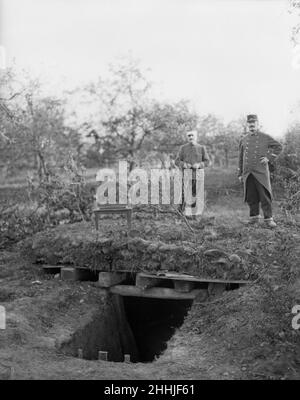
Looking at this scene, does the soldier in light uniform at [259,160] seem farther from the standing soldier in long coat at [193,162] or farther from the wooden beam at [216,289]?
the wooden beam at [216,289]

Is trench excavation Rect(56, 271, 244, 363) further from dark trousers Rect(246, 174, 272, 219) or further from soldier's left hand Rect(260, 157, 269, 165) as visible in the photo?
soldier's left hand Rect(260, 157, 269, 165)

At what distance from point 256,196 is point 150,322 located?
292 cm

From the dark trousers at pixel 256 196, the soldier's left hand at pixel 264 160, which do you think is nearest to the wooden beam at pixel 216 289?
the dark trousers at pixel 256 196

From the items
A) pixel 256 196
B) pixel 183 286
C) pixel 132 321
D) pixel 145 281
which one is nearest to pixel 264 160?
pixel 256 196

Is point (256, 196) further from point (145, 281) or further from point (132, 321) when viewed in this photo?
point (132, 321)

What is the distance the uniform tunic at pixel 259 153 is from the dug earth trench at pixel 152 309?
90 cm

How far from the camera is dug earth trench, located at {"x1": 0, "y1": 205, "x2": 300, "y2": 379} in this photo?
198 inches

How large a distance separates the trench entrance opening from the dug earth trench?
2 centimetres

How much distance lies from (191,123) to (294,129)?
3898 millimetres

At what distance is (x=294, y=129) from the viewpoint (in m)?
15.5

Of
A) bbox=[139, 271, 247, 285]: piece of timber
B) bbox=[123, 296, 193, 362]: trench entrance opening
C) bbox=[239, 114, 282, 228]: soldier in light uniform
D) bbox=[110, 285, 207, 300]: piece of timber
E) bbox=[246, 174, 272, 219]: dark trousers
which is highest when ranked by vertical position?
bbox=[239, 114, 282, 228]: soldier in light uniform

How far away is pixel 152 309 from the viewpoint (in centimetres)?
898

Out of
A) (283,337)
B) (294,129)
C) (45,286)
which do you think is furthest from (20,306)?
(294,129)

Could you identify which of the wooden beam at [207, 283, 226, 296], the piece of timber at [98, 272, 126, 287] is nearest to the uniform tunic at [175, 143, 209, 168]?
the piece of timber at [98, 272, 126, 287]
